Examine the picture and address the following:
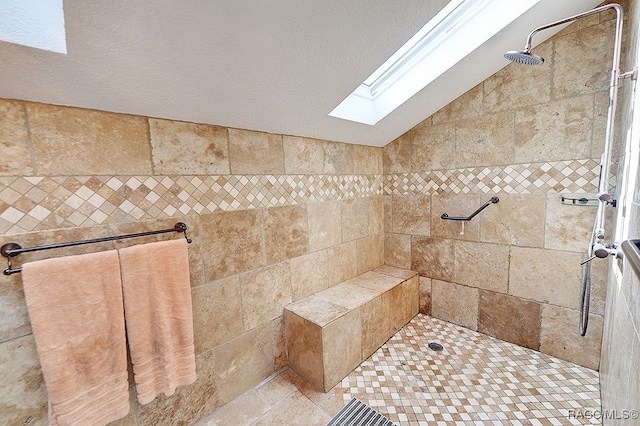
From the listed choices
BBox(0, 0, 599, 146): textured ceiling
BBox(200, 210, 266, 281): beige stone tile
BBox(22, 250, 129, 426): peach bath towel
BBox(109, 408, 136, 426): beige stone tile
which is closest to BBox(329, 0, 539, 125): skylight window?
BBox(0, 0, 599, 146): textured ceiling

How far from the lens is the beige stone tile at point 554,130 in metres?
1.66

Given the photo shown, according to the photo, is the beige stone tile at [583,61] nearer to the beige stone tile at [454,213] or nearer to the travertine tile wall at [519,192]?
the travertine tile wall at [519,192]

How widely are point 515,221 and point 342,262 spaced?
4.77 ft

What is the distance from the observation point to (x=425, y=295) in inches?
100

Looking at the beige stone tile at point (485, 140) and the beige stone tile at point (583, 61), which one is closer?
the beige stone tile at point (583, 61)

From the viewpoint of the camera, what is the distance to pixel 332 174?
87.8 inches

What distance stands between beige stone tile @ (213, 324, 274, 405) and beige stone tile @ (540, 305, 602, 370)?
2.10 m

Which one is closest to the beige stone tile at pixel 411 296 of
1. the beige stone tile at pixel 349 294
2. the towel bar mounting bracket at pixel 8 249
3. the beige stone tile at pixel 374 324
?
the beige stone tile at pixel 374 324

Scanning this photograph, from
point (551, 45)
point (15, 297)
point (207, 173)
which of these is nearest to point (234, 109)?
point (207, 173)

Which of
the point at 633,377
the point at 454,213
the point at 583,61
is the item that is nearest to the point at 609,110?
the point at 583,61

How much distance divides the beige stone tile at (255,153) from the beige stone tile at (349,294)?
3.58 ft

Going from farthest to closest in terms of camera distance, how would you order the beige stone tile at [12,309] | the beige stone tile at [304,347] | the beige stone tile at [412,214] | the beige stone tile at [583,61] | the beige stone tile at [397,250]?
the beige stone tile at [397,250] < the beige stone tile at [412,214] < the beige stone tile at [304,347] < the beige stone tile at [583,61] < the beige stone tile at [12,309]

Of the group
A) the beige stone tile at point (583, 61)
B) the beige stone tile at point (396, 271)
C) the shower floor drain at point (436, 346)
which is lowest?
the shower floor drain at point (436, 346)

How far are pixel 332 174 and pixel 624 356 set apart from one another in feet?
6.18
